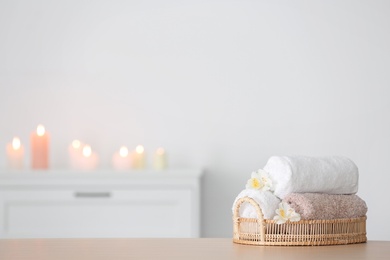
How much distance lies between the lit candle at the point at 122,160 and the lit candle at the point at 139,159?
37 millimetres

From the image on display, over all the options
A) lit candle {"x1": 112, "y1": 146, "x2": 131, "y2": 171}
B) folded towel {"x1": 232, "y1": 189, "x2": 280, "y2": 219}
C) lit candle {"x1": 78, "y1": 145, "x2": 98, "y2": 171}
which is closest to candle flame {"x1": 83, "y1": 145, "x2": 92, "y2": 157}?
lit candle {"x1": 78, "y1": 145, "x2": 98, "y2": 171}

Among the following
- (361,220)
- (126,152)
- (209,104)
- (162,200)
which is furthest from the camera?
(209,104)

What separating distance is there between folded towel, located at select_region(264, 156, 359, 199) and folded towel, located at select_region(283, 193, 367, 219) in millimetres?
17

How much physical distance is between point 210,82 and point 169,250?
2.36 meters

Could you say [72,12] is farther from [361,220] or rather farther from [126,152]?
[361,220]

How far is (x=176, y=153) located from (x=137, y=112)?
0.27 m

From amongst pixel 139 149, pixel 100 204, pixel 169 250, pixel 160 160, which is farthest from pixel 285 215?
pixel 139 149

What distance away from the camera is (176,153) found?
364cm

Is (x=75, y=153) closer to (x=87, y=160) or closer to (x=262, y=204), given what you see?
(x=87, y=160)

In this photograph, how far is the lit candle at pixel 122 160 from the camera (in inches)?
134

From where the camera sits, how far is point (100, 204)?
10.6 ft

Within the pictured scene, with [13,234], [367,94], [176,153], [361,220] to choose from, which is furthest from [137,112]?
[361,220]

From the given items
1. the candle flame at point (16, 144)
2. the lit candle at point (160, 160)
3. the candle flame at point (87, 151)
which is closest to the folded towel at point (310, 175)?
the lit candle at point (160, 160)

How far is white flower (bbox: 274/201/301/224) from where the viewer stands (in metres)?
1.38
